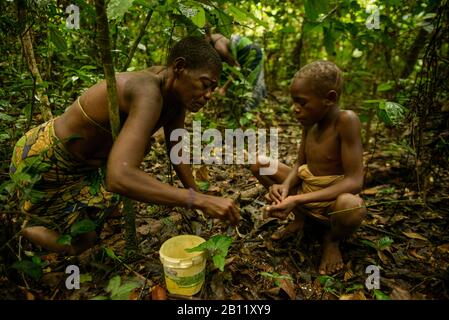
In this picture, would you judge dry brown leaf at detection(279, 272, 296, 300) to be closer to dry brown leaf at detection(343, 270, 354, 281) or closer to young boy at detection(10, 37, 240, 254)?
dry brown leaf at detection(343, 270, 354, 281)

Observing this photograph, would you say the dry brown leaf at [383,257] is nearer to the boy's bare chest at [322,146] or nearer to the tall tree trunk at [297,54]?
the boy's bare chest at [322,146]

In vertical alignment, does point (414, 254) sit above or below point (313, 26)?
below

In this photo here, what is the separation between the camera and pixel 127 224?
2.06 m

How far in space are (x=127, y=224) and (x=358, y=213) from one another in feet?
4.72

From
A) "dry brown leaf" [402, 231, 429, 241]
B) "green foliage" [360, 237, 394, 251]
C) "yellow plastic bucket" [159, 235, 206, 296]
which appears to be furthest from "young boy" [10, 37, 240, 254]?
"dry brown leaf" [402, 231, 429, 241]

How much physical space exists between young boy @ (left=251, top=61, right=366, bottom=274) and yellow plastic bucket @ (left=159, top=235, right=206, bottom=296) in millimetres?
587

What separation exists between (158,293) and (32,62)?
205 centimetres

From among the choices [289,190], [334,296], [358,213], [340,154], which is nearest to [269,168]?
[289,190]

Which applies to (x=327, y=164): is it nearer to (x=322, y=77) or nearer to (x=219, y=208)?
(x=322, y=77)

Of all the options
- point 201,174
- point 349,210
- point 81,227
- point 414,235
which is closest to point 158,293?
point 81,227

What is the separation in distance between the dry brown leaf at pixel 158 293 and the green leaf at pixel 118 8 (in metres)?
1.39

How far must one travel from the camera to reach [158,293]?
Result: 6.06 ft
